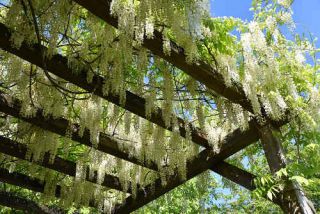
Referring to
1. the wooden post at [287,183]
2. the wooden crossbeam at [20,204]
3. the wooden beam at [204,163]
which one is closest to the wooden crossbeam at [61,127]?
the wooden beam at [204,163]

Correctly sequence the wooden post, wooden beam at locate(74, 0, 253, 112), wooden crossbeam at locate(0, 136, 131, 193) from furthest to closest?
wooden crossbeam at locate(0, 136, 131, 193) < the wooden post < wooden beam at locate(74, 0, 253, 112)

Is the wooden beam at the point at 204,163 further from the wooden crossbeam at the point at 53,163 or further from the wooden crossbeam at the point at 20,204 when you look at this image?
the wooden crossbeam at the point at 20,204

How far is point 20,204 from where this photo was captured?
15.0ft

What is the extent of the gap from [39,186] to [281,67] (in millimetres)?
2947

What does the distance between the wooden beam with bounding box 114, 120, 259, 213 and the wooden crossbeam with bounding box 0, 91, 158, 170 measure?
14.3 inches

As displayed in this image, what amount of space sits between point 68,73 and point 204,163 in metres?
1.67

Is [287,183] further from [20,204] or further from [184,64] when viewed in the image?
[20,204]

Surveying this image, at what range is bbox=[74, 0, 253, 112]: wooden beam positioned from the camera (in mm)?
2472

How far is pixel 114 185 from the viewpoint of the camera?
4.55 metres

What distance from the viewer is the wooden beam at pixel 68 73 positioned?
266 cm

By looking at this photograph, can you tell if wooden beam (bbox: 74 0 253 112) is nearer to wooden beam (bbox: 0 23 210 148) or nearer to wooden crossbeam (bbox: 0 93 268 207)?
wooden crossbeam (bbox: 0 93 268 207)

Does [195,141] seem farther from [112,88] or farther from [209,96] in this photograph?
[112,88]

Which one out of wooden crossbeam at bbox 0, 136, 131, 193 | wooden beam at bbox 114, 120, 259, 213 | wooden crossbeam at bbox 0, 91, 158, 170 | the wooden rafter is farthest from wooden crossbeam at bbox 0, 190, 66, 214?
the wooden rafter

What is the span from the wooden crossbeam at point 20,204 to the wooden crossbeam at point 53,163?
75cm
